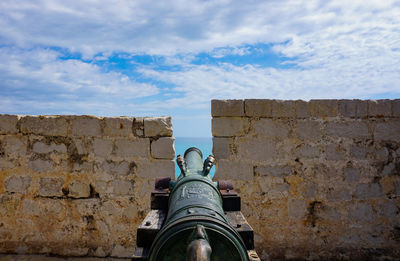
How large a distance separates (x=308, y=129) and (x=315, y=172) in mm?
526

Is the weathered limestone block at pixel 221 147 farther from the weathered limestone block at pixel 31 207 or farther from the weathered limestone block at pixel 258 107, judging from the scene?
the weathered limestone block at pixel 31 207

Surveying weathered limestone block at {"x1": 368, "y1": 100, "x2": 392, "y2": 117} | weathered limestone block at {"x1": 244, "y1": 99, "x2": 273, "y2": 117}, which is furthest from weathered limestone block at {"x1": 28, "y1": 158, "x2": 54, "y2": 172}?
weathered limestone block at {"x1": 368, "y1": 100, "x2": 392, "y2": 117}

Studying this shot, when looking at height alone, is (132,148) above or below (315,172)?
above

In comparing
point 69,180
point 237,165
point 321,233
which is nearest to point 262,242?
point 321,233

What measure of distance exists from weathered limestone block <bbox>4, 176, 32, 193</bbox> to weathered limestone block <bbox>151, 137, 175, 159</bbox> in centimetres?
157

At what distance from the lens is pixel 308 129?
384 centimetres

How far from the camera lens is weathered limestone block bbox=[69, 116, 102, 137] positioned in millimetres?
3822

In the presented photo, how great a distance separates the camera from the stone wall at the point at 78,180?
3787 millimetres

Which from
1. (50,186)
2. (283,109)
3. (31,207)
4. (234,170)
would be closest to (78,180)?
(50,186)

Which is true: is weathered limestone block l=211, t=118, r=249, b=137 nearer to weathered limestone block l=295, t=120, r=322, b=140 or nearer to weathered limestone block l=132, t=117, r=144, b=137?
weathered limestone block l=295, t=120, r=322, b=140

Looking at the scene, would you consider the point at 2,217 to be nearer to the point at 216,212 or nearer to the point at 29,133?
the point at 29,133

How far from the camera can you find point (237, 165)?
12.5ft

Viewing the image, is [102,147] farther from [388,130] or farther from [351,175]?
[388,130]

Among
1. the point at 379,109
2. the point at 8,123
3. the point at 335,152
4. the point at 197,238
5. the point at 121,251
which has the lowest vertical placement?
the point at 121,251
